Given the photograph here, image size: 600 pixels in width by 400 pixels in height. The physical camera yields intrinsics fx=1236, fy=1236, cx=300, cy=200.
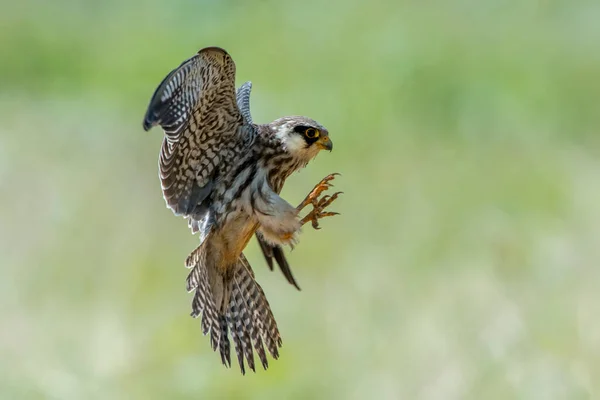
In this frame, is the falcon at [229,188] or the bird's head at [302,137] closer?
the falcon at [229,188]

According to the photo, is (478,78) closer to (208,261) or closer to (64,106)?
(64,106)

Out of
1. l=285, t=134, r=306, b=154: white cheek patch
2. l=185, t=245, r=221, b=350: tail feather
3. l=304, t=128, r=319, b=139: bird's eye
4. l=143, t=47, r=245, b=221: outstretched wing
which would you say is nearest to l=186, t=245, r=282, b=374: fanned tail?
l=185, t=245, r=221, b=350: tail feather

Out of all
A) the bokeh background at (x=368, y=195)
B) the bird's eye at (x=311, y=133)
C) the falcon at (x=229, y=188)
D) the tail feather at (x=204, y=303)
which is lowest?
the tail feather at (x=204, y=303)

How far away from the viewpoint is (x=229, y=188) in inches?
247

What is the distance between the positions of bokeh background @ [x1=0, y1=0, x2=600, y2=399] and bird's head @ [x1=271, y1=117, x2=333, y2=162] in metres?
4.25

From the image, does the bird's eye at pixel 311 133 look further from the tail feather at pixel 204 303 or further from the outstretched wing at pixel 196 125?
the tail feather at pixel 204 303

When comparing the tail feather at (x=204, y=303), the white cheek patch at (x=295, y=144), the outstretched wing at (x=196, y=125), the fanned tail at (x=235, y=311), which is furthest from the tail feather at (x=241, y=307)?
the white cheek patch at (x=295, y=144)

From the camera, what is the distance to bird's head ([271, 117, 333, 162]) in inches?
244

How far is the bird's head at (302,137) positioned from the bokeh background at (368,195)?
4.25 meters

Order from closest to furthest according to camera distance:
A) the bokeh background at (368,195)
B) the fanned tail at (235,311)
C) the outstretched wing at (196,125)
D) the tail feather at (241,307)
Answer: the outstretched wing at (196,125) → the fanned tail at (235,311) → the tail feather at (241,307) → the bokeh background at (368,195)

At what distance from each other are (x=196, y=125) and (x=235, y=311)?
3.81ft

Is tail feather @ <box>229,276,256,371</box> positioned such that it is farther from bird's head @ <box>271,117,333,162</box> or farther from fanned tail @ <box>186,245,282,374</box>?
bird's head @ <box>271,117,333,162</box>

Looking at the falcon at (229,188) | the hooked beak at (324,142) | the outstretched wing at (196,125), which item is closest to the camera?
the outstretched wing at (196,125)

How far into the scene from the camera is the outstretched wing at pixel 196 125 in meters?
5.67
